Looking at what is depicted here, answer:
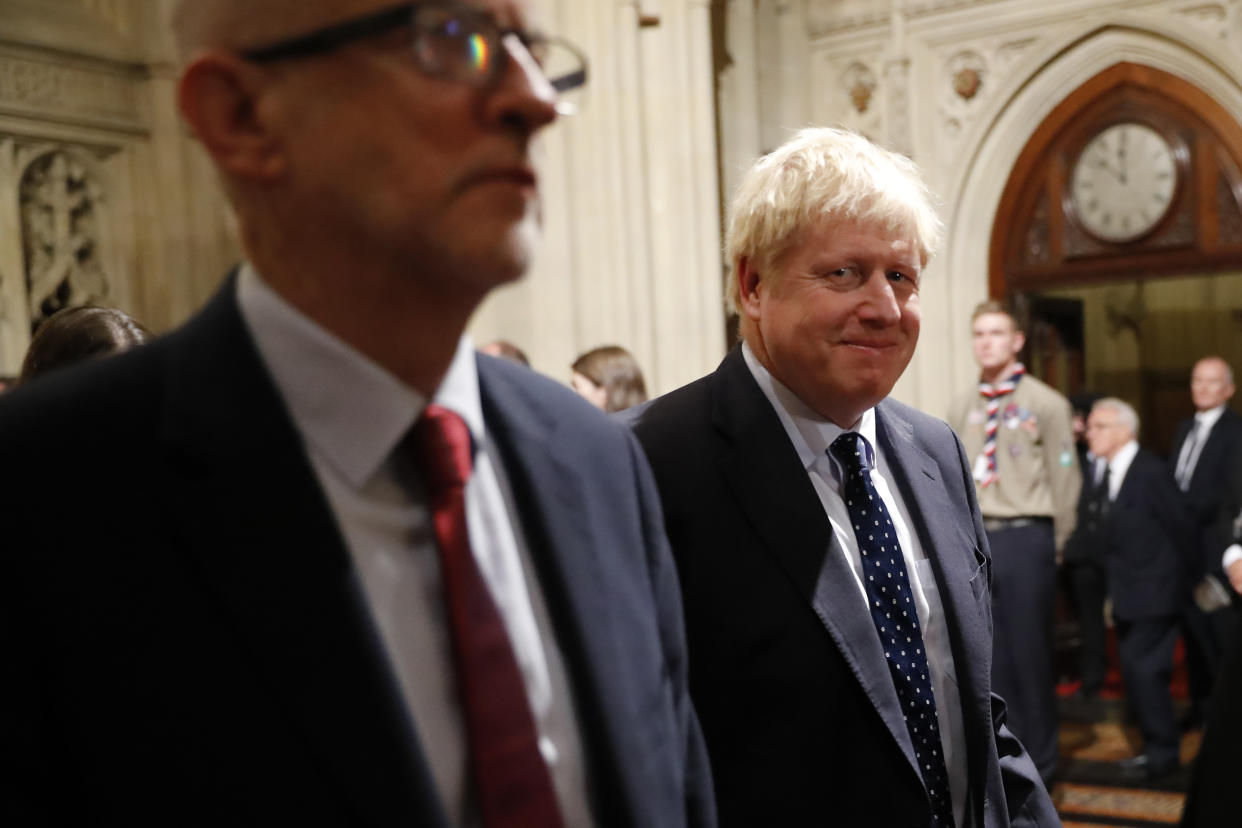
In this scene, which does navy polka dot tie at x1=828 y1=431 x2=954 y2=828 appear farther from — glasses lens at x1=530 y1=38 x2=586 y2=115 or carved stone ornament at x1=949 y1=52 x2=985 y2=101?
Answer: carved stone ornament at x1=949 y1=52 x2=985 y2=101

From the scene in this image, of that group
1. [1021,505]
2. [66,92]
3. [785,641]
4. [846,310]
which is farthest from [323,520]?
[66,92]

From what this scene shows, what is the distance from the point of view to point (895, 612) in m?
1.47

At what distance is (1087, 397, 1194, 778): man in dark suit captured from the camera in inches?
190

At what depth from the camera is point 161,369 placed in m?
0.84

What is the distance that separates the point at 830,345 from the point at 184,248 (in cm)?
506

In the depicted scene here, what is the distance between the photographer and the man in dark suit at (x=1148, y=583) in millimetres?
4826

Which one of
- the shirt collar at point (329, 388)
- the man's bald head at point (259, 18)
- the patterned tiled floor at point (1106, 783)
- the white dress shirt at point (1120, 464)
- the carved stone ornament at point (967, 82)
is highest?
the carved stone ornament at point (967, 82)

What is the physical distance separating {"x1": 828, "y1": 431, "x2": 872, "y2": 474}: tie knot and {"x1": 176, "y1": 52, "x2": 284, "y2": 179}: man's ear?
0.93 meters

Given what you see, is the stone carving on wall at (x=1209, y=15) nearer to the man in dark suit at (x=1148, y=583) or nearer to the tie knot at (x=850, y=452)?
the man in dark suit at (x=1148, y=583)

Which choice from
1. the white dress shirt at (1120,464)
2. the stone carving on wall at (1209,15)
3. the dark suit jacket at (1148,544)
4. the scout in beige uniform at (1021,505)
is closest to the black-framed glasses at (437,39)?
the scout in beige uniform at (1021,505)

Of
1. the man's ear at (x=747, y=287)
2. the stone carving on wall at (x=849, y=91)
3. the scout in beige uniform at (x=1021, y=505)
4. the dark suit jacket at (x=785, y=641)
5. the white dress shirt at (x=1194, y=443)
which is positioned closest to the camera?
the dark suit jacket at (x=785, y=641)

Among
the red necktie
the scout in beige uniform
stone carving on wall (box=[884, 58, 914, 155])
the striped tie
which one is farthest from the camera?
stone carving on wall (box=[884, 58, 914, 155])

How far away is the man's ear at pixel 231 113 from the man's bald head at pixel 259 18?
2 centimetres

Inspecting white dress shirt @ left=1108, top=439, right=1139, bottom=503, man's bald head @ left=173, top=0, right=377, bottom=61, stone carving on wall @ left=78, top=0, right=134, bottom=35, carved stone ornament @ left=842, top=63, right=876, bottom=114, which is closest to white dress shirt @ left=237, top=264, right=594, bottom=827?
man's bald head @ left=173, top=0, right=377, bottom=61
